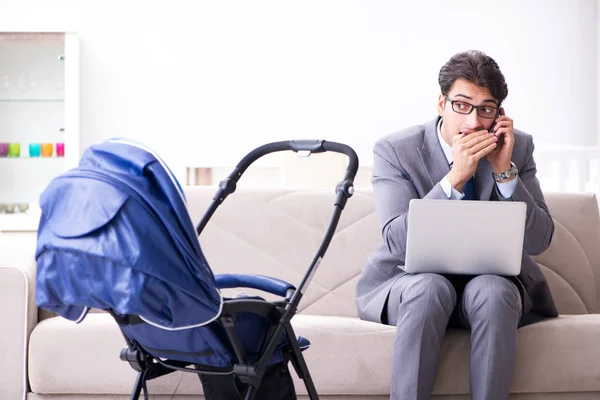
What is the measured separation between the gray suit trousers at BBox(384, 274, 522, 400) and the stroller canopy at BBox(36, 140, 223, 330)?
66cm

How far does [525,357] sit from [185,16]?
429 centimetres

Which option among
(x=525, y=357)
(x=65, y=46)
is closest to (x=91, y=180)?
(x=525, y=357)

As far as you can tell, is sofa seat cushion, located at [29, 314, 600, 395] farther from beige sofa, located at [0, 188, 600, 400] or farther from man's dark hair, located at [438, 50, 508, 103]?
man's dark hair, located at [438, 50, 508, 103]

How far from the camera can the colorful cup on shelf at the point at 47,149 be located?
5516mm

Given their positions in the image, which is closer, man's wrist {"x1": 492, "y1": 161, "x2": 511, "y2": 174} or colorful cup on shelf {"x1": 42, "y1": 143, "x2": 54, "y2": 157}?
man's wrist {"x1": 492, "y1": 161, "x2": 511, "y2": 174}

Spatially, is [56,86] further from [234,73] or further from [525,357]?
[525,357]

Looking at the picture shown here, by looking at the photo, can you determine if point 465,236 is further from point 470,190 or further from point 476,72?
point 476,72

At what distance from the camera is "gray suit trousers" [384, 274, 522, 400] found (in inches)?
81.2

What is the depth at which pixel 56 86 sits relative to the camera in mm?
5484

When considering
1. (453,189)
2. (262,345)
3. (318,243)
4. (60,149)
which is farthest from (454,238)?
(60,149)

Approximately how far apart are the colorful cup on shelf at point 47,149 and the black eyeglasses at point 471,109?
378 centimetres

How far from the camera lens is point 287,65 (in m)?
5.96

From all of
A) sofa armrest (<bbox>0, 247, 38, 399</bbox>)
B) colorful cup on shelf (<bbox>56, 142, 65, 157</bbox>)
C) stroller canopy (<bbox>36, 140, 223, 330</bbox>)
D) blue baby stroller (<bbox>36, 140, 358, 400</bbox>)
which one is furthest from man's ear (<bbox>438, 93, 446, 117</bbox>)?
colorful cup on shelf (<bbox>56, 142, 65, 157</bbox>)

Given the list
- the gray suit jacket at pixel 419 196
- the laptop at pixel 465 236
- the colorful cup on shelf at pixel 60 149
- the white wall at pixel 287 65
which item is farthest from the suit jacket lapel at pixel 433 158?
the colorful cup on shelf at pixel 60 149
